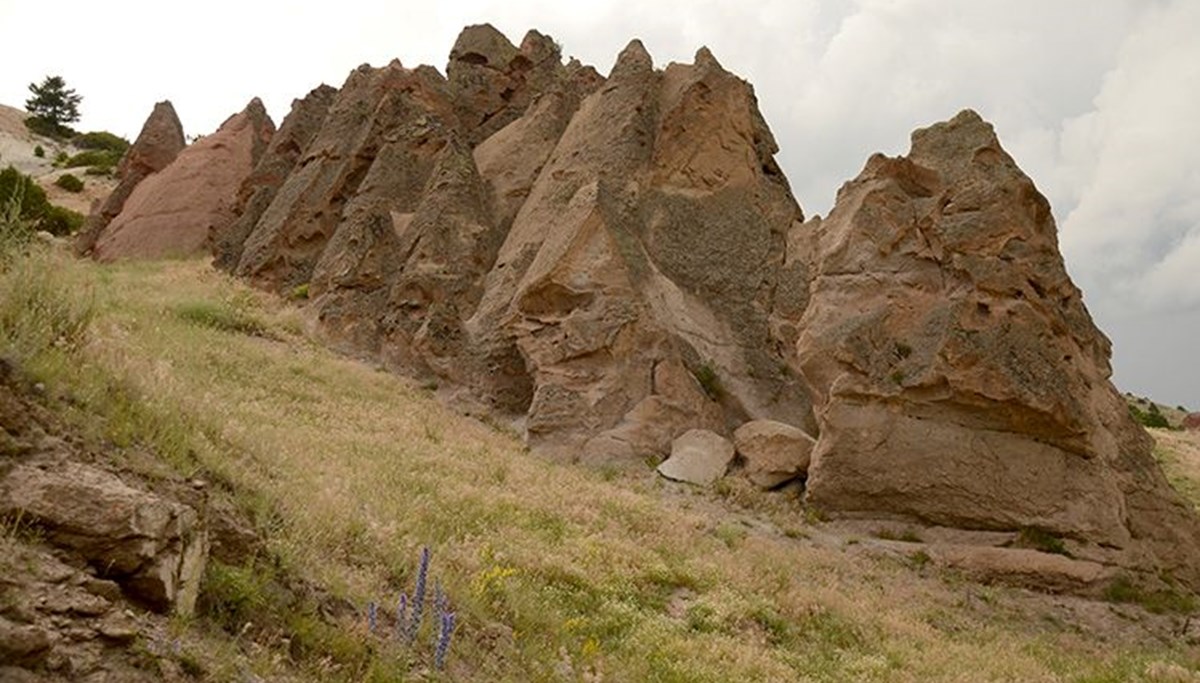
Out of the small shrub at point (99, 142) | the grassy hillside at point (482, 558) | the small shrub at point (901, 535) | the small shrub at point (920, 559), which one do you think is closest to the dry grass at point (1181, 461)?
the small shrub at point (901, 535)

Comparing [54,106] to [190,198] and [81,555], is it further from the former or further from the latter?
[81,555]

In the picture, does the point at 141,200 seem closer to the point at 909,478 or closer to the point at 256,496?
the point at 909,478

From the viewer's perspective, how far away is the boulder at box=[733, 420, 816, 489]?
20.0 metres

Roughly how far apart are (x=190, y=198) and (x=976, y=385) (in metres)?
33.2

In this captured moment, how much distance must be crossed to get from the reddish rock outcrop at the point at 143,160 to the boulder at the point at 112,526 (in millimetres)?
39626

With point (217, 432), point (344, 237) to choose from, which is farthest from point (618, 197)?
point (217, 432)

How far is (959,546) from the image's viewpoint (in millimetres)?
17203

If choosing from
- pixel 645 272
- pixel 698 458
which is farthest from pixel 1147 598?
pixel 645 272

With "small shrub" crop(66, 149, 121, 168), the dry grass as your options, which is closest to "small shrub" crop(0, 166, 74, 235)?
"small shrub" crop(66, 149, 121, 168)

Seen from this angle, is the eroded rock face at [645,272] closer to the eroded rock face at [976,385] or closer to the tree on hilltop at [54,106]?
the eroded rock face at [976,385]

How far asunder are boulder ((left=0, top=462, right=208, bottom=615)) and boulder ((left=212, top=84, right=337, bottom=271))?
32009 millimetres

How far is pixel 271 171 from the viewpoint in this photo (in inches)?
1555

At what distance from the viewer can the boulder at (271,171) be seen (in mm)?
36594

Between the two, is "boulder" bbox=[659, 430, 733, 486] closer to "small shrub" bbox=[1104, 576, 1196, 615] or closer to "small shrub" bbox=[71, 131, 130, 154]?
"small shrub" bbox=[1104, 576, 1196, 615]
